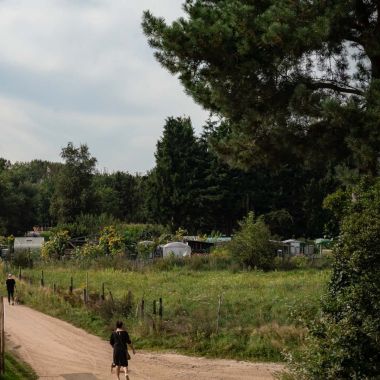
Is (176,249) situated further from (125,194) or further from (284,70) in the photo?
(125,194)

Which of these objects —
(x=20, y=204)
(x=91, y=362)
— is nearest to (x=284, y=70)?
(x=91, y=362)

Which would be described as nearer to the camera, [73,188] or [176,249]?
[176,249]

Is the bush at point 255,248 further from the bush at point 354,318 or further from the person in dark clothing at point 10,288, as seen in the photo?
the bush at point 354,318

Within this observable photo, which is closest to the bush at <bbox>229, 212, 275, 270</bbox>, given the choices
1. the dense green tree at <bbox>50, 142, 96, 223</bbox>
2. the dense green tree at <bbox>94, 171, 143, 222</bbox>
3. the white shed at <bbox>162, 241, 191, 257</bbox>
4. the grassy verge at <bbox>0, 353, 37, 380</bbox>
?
the white shed at <bbox>162, 241, 191, 257</bbox>

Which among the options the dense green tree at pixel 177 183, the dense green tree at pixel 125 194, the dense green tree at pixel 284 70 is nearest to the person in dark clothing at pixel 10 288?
the dense green tree at pixel 284 70

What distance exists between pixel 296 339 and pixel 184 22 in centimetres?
945

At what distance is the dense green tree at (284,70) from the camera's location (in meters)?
14.1

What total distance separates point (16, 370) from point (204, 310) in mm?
8012

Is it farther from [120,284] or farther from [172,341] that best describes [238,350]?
[120,284]

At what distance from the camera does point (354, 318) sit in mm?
9461

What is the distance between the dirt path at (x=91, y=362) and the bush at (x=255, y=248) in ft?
68.4

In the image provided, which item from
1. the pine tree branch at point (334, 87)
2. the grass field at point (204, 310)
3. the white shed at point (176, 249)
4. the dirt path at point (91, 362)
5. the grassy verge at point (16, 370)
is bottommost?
the dirt path at point (91, 362)

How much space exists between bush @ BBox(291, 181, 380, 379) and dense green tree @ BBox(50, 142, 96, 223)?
68.9 metres

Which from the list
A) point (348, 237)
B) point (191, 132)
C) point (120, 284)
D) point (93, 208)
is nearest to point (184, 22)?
point (348, 237)
